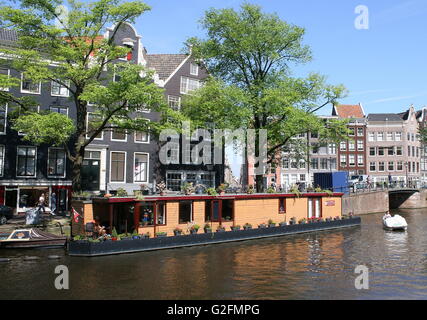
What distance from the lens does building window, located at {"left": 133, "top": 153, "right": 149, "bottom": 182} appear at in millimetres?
37928

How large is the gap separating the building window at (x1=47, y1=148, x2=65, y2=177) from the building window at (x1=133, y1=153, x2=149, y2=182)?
628 cm

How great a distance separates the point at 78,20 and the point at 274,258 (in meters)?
18.0

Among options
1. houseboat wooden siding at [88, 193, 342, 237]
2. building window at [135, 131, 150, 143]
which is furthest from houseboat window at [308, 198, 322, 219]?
building window at [135, 131, 150, 143]

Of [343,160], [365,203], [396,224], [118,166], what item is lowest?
[396,224]

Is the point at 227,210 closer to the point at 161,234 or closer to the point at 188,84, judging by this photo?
the point at 161,234

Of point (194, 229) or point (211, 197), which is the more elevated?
point (211, 197)

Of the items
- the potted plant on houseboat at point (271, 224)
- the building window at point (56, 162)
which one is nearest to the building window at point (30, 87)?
the building window at point (56, 162)

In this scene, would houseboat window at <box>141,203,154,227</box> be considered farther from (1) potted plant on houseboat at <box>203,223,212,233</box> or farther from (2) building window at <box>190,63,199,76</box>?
(2) building window at <box>190,63,199,76</box>

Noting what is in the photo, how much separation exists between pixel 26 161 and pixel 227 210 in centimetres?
1685

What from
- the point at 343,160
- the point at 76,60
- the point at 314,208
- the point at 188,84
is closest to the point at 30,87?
the point at 76,60

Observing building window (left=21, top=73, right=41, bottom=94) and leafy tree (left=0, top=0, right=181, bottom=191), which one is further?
building window (left=21, top=73, right=41, bottom=94)

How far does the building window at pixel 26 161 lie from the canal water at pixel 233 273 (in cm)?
1194

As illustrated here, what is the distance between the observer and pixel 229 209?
91.0ft
